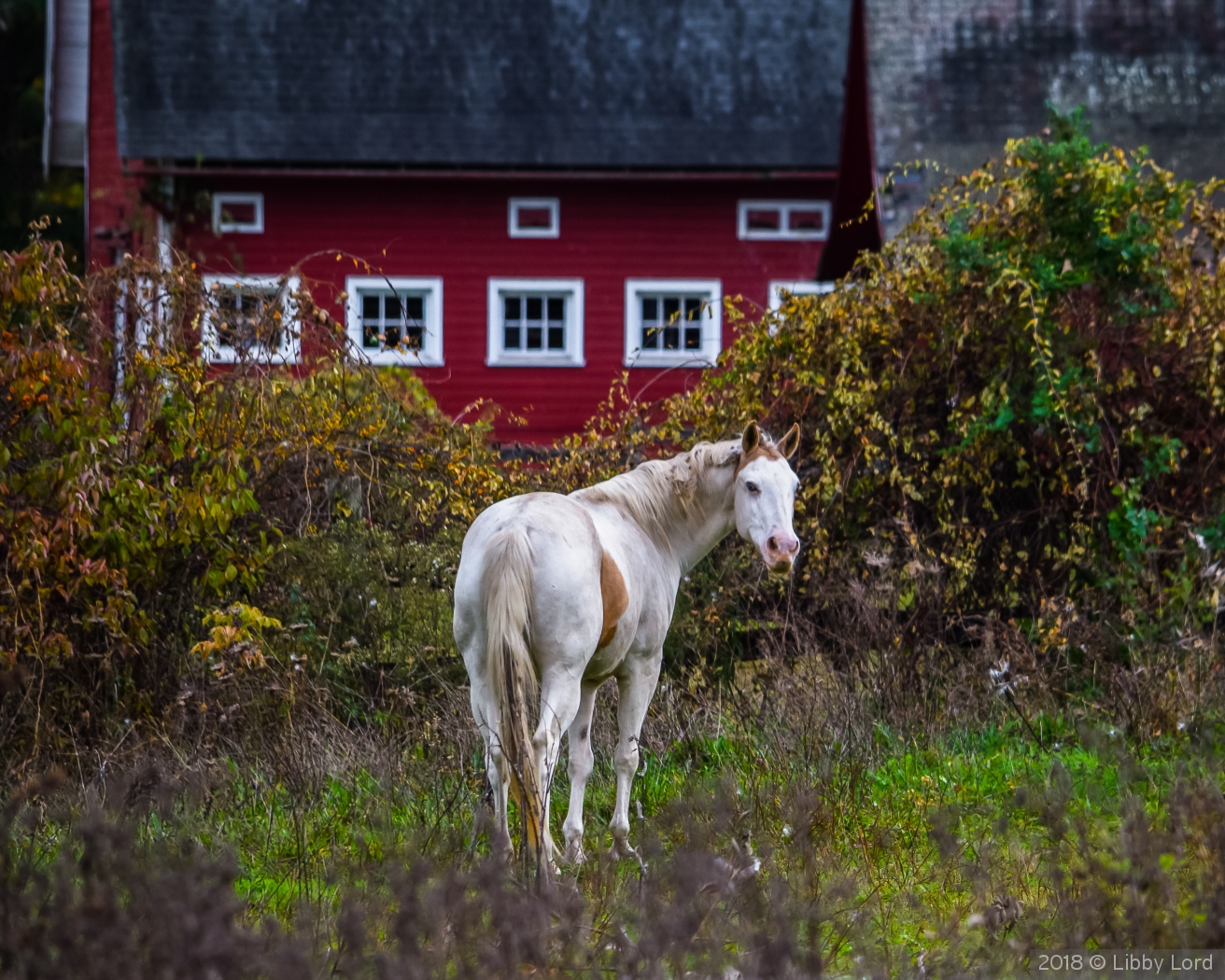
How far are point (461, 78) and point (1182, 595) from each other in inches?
667

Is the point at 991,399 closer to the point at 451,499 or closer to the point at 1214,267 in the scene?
the point at 1214,267

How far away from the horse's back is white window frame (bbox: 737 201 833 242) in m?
17.0

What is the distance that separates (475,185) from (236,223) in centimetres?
375

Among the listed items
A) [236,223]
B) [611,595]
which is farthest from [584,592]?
[236,223]

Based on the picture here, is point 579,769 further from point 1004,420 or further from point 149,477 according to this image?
point 1004,420

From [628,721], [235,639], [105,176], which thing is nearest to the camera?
[628,721]

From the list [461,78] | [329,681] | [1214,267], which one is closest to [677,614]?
[329,681]

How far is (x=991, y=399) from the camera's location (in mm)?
8648

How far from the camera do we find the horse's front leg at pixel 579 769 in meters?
5.17

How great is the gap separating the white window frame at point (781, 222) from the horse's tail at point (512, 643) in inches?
678

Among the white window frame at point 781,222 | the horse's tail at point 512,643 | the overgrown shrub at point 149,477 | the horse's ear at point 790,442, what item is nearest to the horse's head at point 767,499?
the horse's ear at point 790,442

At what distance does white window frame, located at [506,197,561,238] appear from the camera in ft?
70.6

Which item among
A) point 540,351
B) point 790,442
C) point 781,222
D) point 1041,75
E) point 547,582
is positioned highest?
point 1041,75

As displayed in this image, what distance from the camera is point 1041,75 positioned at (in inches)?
720
